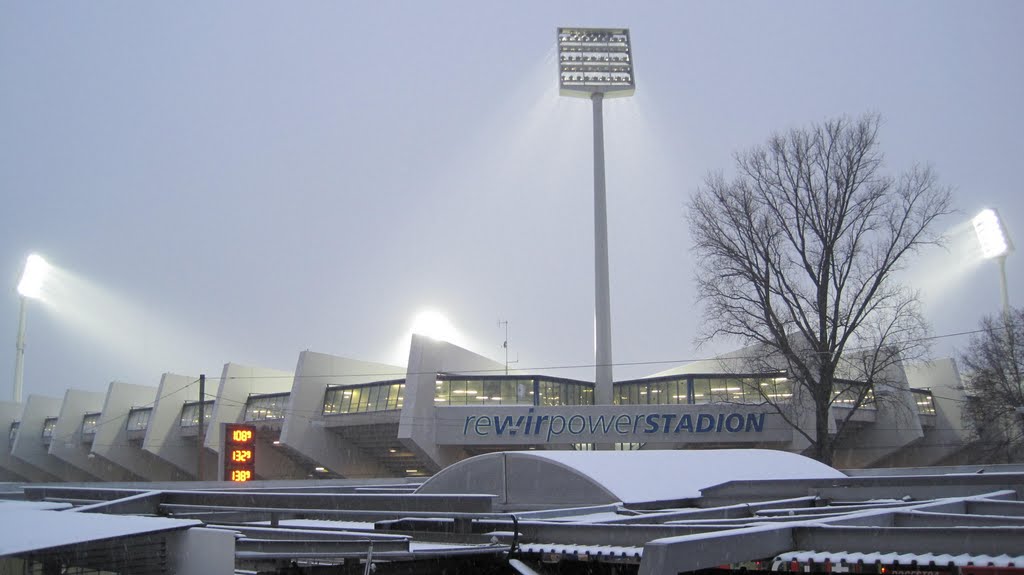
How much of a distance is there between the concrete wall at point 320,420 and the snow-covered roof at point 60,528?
1758 inches

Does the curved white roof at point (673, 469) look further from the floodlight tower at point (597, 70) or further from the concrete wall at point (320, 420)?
the floodlight tower at point (597, 70)

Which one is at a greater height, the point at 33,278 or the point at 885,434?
the point at 33,278

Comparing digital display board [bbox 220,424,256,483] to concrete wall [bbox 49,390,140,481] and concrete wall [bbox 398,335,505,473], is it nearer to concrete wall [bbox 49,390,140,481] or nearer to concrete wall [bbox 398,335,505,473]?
concrete wall [bbox 398,335,505,473]

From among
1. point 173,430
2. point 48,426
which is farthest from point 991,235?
point 48,426

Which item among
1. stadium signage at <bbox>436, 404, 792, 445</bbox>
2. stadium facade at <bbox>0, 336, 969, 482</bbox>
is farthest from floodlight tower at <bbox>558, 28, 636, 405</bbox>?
stadium signage at <bbox>436, 404, 792, 445</bbox>

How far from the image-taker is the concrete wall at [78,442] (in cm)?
7056

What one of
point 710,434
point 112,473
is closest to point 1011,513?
point 710,434

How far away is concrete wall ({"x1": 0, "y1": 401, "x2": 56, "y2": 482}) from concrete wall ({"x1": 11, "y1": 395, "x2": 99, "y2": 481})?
1633 millimetres

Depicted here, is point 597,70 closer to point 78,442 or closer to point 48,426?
point 78,442

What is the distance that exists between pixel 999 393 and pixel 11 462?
7770cm

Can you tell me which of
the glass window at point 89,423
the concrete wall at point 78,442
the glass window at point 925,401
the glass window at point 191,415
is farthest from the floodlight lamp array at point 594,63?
the glass window at point 89,423

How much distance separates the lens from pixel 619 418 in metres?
43.8

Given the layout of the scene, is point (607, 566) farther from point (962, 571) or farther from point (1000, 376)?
point (1000, 376)

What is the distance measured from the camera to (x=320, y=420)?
51.4 metres
